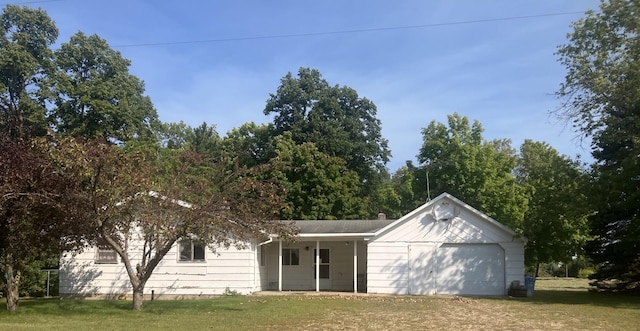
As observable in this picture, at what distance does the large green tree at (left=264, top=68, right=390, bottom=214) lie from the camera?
4331cm

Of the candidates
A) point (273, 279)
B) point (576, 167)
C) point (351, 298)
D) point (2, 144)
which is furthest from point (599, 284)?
point (2, 144)

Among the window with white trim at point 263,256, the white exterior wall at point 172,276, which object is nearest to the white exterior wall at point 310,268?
the window with white trim at point 263,256

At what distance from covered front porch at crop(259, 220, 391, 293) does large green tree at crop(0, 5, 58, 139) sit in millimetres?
16984

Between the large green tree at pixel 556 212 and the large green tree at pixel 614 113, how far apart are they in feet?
2.63

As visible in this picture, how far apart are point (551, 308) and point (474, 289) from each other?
19.8ft

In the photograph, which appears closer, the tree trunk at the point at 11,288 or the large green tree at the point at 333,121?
the tree trunk at the point at 11,288

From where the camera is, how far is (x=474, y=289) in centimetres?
2316

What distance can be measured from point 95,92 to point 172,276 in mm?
17929

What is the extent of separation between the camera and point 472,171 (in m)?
42.0

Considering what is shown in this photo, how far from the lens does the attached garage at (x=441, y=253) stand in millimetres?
23078

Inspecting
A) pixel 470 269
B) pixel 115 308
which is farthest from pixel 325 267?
pixel 115 308

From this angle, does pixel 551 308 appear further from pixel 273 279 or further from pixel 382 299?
pixel 273 279

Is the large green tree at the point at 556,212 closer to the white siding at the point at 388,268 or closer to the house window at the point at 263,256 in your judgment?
the white siding at the point at 388,268

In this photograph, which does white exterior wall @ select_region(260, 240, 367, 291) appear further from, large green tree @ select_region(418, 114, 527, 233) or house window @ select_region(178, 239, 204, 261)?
large green tree @ select_region(418, 114, 527, 233)
